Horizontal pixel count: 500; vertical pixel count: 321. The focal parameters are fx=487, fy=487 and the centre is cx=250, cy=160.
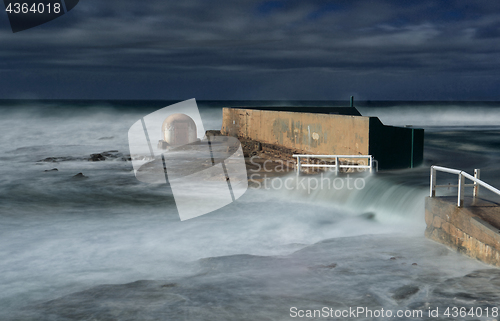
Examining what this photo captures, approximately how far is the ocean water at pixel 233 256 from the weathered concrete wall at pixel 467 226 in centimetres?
17

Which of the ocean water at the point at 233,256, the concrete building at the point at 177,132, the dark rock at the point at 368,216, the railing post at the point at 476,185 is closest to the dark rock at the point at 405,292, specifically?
the ocean water at the point at 233,256

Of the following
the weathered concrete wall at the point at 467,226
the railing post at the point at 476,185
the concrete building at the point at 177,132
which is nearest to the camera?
the weathered concrete wall at the point at 467,226

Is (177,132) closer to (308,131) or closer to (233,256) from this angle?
(308,131)

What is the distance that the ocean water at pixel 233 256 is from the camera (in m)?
5.95

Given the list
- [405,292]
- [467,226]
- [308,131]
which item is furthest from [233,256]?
[308,131]

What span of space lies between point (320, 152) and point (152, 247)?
710 centimetres

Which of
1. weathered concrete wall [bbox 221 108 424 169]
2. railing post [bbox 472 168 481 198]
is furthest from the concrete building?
railing post [bbox 472 168 481 198]

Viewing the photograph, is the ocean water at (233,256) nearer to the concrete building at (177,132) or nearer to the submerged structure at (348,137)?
the submerged structure at (348,137)

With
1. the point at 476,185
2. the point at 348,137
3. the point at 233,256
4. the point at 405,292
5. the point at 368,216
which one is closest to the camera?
the point at 405,292

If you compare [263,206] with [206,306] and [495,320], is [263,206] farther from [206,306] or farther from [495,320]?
[495,320]

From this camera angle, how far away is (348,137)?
43.5ft

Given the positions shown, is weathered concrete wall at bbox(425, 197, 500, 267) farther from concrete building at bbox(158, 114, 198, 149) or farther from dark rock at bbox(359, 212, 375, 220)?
concrete building at bbox(158, 114, 198, 149)

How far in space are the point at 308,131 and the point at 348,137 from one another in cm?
218

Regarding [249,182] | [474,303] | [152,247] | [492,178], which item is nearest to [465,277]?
[474,303]
